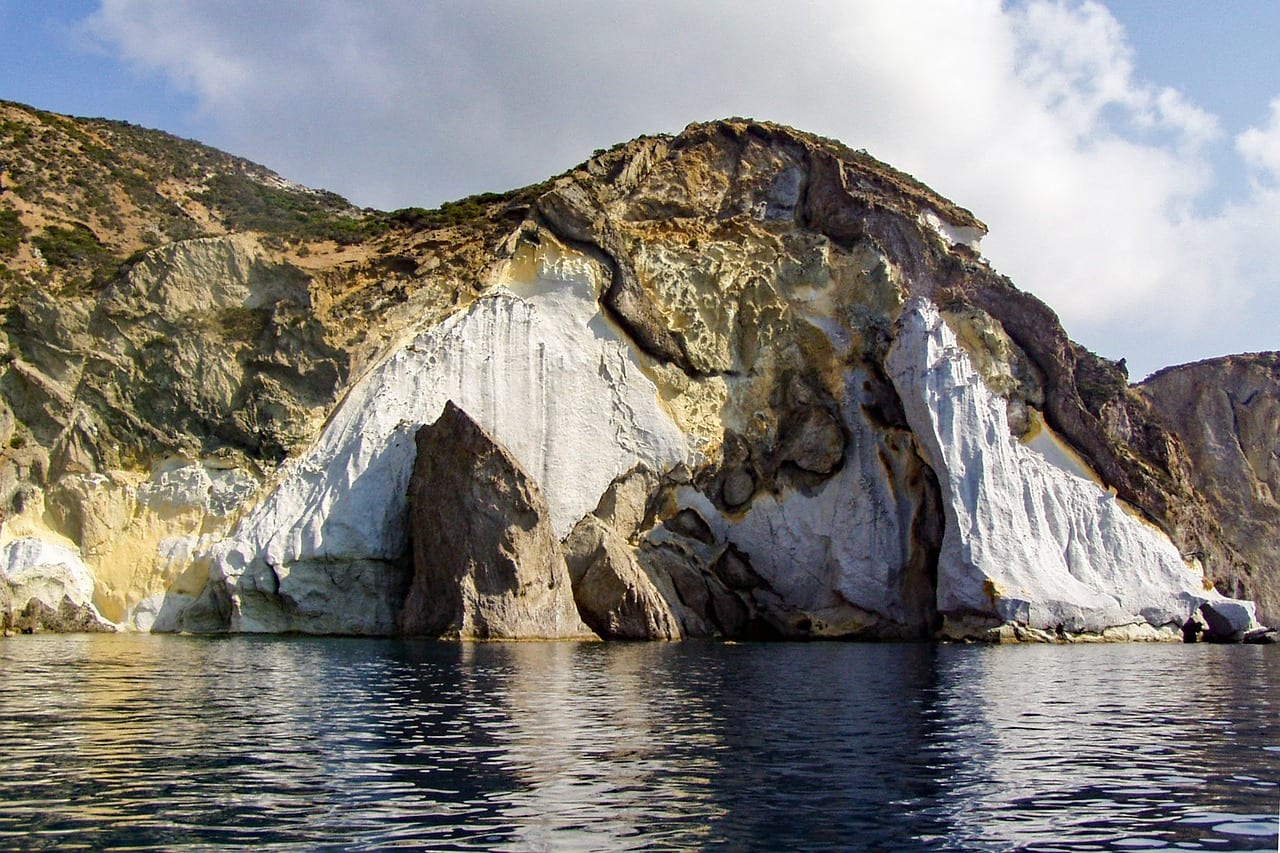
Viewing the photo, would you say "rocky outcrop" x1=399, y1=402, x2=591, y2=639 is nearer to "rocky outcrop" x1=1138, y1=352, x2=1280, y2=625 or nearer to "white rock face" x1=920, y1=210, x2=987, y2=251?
"white rock face" x1=920, y1=210, x2=987, y2=251

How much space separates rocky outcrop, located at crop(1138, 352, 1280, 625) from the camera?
5772 centimetres

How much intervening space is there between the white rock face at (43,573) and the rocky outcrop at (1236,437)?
50082 mm

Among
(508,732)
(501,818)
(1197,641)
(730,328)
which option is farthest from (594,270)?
(501,818)

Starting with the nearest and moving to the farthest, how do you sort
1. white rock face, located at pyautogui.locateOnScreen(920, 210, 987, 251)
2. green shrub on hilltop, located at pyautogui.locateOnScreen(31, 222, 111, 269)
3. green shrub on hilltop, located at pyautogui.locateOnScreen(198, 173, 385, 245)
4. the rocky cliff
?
the rocky cliff, green shrub on hilltop, located at pyautogui.locateOnScreen(31, 222, 111, 269), green shrub on hilltop, located at pyautogui.locateOnScreen(198, 173, 385, 245), white rock face, located at pyautogui.locateOnScreen(920, 210, 987, 251)

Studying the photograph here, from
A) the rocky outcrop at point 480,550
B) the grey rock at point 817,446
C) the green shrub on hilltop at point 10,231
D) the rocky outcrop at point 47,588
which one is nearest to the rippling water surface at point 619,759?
the rocky outcrop at point 480,550

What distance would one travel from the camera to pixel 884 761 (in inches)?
436

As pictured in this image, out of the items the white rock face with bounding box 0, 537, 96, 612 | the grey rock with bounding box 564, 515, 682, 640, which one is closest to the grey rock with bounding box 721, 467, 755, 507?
the grey rock with bounding box 564, 515, 682, 640

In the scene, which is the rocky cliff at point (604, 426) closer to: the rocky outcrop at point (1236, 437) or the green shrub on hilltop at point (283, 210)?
the green shrub on hilltop at point (283, 210)

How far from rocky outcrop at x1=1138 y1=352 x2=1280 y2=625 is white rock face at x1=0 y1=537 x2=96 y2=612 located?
50082 mm

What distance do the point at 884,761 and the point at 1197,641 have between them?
32702 millimetres

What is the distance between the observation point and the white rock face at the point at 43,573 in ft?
105

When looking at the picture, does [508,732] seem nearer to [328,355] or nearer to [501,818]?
[501,818]

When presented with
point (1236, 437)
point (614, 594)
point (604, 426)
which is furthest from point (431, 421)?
point (1236, 437)

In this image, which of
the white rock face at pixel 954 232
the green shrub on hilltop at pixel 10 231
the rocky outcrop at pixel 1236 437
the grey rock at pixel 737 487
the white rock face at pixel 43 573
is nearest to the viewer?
the white rock face at pixel 43 573
